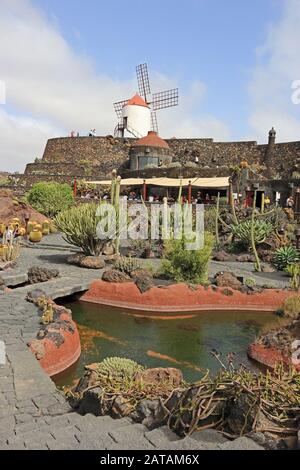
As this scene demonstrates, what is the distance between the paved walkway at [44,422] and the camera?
3320 millimetres

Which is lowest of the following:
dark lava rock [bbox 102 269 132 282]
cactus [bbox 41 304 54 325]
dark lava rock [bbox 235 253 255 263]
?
cactus [bbox 41 304 54 325]

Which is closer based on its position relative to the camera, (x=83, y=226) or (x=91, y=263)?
(x=91, y=263)

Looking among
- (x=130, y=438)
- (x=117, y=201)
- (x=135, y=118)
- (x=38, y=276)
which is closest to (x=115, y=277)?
(x=38, y=276)

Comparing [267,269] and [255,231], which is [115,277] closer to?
[267,269]

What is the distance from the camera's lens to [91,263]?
41.6 ft

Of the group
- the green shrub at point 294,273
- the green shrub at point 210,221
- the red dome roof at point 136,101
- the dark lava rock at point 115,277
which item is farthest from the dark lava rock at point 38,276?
the red dome roof at point 136,101

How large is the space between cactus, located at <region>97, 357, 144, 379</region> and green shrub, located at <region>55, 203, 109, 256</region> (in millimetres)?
7578

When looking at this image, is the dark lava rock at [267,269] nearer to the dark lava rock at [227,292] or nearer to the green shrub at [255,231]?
the green shrub at [255,231]

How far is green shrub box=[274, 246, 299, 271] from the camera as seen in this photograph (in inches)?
572

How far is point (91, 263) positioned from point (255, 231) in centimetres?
723

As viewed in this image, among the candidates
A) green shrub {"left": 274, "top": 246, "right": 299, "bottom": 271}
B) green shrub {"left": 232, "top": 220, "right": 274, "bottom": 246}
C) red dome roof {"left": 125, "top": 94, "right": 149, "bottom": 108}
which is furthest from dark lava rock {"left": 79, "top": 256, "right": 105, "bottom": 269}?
red dome roof {"left": 125, "top": 94, "right": 149, "bottom": 108}

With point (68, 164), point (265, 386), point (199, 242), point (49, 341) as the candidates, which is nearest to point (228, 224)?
point (199, 242)

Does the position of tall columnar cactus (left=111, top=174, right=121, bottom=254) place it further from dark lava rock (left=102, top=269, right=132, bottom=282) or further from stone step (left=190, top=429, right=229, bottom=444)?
stone step (left=190, top=429, right=229, bottom=444)
